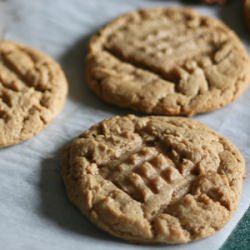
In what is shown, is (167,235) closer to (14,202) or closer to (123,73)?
(14,202)

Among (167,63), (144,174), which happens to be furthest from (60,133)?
(167,63)

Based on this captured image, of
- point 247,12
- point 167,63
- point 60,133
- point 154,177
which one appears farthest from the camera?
point 247,12

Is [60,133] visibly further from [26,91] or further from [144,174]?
[144,174]

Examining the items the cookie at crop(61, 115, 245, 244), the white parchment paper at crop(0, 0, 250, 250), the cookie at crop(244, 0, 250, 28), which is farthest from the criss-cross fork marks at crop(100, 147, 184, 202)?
the cookie at crop(244, 0, 250, 28)

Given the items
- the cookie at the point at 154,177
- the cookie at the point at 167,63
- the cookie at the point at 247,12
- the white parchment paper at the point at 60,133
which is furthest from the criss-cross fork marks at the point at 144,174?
the cookie at the point at 247,12

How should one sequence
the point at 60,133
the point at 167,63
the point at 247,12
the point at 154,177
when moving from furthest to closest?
the point at 247,12 → the point at 167,63 → the point at 60,133 → the point at 154,177

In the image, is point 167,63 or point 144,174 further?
point 167,63

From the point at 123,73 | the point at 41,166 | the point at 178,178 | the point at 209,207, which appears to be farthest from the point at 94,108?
the point at 209,207
